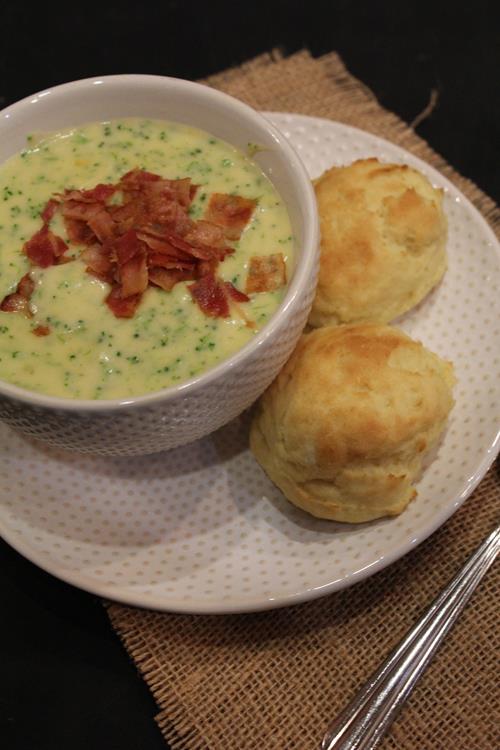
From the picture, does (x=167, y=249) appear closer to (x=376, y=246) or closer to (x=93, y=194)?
(x=93, y=194)

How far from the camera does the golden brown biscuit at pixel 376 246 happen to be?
1.98 m

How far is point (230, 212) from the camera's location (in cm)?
185

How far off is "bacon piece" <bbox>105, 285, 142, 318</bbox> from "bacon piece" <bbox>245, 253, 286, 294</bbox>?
25 centimetres

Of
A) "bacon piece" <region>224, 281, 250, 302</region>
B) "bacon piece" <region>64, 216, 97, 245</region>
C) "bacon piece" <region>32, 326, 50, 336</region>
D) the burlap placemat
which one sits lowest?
the burlap placemat

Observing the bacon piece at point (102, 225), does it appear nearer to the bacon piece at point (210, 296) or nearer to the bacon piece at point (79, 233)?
the bacon piece at point (79, 233)

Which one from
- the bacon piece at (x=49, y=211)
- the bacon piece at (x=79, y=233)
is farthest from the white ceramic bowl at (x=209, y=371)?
the bacon piece at (x=79, y=233)

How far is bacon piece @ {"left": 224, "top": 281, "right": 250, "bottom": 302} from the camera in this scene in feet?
5.64

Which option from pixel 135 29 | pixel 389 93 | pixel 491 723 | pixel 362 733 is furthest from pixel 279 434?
pixel 135 29

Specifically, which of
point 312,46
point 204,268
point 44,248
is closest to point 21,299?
point 44,248

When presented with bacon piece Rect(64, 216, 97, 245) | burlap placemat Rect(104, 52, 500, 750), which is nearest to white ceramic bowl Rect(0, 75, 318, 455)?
bacon piece Rect(64, 216, 97, 245)

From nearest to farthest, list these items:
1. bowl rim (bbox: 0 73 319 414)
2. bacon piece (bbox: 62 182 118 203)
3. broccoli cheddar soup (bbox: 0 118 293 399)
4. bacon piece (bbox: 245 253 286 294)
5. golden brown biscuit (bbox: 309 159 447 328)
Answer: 1. bowl rim (bbox: 0 73 319 414)
2. broccoli cheddar soup (bbox: 0 118 293 399)
3. bacon piece (bbox: 245 253 286 294)
4. bacon piece (bbox: 62 182 118 203)
5. golden brown biscuit (bbox: 309 159 447 328)

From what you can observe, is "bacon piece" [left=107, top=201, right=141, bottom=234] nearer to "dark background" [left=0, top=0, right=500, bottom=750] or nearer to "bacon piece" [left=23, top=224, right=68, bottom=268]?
"bacon piece" [left=23, top=224, right=68, bottom=268]

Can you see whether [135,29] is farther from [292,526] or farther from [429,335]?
[292,526]

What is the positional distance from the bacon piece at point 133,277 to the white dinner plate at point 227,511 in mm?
495
